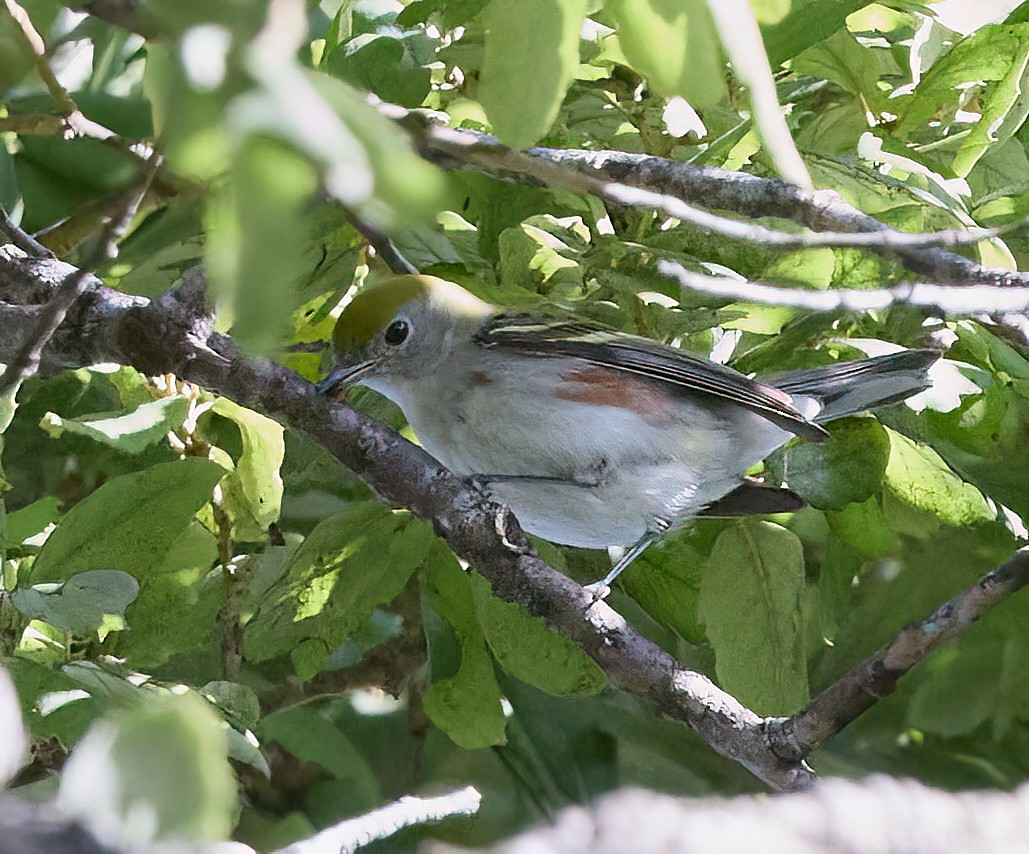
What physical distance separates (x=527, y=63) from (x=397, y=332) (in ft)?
1.74

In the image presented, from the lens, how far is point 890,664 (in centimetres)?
48

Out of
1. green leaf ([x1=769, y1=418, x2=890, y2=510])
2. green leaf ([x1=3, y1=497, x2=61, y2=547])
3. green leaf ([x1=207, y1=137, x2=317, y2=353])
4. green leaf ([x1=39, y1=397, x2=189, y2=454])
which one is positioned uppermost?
green leaf ([x1=207, y1=137, x2=317, y2=353])

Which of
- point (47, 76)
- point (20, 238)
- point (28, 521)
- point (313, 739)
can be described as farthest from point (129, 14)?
point (313, 739)

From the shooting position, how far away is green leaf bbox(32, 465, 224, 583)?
1.91 ft

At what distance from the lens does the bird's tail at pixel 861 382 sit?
1.98ft

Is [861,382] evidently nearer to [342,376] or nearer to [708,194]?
[708,194]

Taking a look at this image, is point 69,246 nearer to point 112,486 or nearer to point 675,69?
point 112,486

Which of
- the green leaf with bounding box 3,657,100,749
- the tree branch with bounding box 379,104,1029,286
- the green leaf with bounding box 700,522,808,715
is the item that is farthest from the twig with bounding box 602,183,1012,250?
the green leaf with bounding box 3,657,100,749

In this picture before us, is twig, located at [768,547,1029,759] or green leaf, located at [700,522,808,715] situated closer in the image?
twig, located at [768,547,1029,759]

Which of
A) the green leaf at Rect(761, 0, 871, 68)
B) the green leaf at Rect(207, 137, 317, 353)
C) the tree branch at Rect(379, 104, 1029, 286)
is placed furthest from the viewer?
the green leaf at Rect(761, 0, 871, 68)

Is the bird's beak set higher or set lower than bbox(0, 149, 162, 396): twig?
lower

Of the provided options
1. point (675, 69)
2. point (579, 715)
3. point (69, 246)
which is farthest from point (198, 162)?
point (579, 715)

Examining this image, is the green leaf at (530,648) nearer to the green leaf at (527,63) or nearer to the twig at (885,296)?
the twig at (885,296)

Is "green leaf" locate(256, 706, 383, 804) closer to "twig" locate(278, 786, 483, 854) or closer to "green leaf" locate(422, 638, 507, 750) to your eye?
"green leaf" locate(422, 638, 507, 750)
